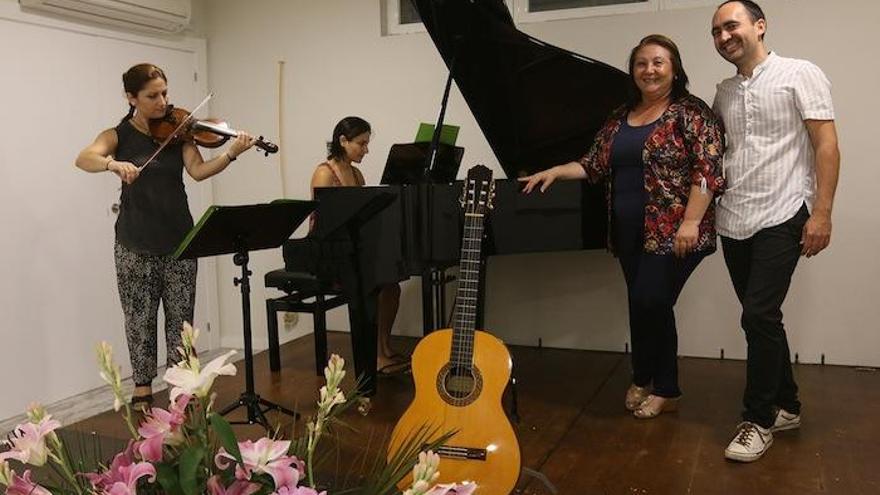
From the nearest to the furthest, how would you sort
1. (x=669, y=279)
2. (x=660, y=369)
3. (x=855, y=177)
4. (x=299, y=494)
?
(x=299, y=494) < (x=669, y=279) < (x=660, y=369) < (x=855, y=177)

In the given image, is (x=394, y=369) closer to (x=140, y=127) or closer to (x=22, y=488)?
(x=140, y=127)

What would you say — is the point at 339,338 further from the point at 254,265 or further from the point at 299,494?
the point at 299,494

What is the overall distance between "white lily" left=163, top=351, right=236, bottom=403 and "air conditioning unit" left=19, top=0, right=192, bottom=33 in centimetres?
338

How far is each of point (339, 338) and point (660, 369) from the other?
2164 mm

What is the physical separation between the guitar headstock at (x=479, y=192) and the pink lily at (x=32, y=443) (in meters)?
1.93

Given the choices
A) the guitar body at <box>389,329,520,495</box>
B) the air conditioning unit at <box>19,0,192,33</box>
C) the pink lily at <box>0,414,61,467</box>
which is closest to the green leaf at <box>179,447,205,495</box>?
the pink lily at <box>0,414,61,467</box>

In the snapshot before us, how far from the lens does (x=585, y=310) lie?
3973 millimetres

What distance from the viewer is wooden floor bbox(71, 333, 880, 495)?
2283 millimetres

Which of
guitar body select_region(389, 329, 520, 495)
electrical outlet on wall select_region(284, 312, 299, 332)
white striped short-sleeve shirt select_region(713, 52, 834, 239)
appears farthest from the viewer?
electrical outlet on wall select_region(284, 312, 299, 332)

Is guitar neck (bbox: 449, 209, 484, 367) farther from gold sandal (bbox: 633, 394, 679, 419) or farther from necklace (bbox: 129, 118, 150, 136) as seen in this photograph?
necklace (bbox: 129, 118, 150, 136)

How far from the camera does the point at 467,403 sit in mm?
2152

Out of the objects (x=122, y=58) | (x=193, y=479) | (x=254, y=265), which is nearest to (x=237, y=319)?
(x=254, y=265)

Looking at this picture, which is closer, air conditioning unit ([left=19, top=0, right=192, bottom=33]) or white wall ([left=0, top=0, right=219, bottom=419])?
white wall ([left=0, top=0, right=219, bottom=419])

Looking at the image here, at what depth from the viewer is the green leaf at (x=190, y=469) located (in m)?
0.66
